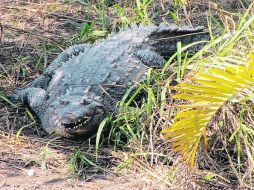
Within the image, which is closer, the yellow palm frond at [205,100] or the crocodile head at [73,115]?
the yellow palm frond at [205,100]

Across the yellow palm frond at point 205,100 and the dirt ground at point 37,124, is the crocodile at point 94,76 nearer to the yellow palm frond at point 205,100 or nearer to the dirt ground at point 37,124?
the dirt ground at point 37,124

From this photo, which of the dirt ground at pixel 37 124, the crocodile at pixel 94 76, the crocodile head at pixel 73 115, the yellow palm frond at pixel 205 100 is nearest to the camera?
the yellow palm frond at pixel 205 100

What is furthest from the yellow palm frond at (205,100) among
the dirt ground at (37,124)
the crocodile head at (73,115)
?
the crocodile head at (73,115)

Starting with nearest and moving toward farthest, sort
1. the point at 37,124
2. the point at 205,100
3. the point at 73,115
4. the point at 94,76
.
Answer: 1. the point at 205,100
2. the point at 73,115
3. the point at 37,124
4. the point at 94,76

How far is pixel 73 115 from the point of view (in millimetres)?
4883

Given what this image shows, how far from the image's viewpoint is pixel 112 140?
4.91 m

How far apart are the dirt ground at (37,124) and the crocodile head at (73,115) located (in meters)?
0.10

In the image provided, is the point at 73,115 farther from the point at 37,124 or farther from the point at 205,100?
the point at 205,100

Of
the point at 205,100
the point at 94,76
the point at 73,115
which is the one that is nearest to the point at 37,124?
the point at 73,115

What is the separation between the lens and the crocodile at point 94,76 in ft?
16.5

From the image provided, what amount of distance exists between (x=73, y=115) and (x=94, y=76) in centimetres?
77

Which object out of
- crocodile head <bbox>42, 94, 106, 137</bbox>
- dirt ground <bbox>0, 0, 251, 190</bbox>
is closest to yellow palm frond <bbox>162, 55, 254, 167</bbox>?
dirt ground <bbox>0, 0, 251, 190</bbox>

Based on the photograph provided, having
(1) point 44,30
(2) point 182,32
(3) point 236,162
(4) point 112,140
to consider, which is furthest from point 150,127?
(1) point 44,30

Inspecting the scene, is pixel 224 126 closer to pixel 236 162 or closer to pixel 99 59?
pixel 236 162
